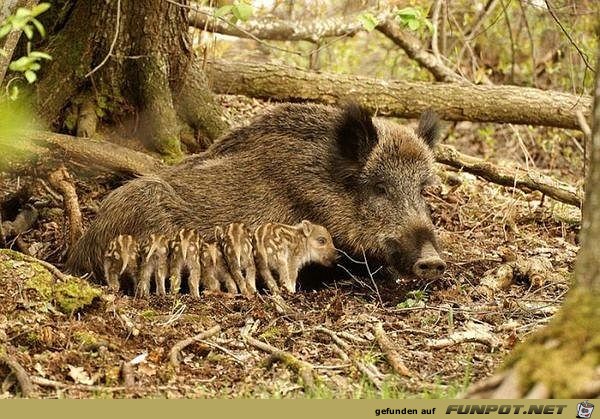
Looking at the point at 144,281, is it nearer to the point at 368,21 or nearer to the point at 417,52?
the point at 368,21

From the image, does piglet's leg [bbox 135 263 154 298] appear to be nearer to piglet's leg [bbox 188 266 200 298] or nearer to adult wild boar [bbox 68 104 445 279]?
piglet's leg [bbox 188 266 200 298]

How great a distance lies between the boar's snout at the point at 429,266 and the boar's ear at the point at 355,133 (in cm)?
109

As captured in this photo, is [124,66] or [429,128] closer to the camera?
[429,128]

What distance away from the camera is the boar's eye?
8.15 m

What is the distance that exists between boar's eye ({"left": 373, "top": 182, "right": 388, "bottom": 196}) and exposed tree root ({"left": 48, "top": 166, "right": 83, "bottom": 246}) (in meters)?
2.51

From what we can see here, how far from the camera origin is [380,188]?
26.8 feet

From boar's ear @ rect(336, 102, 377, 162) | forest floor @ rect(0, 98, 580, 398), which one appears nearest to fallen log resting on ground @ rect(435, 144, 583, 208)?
forest floor @ rect(0, 98, 580, 398)

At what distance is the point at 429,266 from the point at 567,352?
373 cm

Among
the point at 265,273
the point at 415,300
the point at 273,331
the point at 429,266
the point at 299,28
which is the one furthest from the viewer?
the point at 299,28

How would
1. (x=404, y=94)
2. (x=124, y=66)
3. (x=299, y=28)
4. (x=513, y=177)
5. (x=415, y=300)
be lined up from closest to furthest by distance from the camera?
(x=415, y=300)
(x=124, y=66)
(x=513, y=177)
(x=404, y=94)
(x=299, y=28)

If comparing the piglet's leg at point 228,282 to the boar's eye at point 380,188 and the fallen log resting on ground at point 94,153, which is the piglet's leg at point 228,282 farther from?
the fallen log resting on ground at point 94,153

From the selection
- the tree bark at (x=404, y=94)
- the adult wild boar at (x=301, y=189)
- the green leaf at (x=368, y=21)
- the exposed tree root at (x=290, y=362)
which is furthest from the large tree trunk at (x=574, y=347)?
the tree bark at (x=404, y=94)

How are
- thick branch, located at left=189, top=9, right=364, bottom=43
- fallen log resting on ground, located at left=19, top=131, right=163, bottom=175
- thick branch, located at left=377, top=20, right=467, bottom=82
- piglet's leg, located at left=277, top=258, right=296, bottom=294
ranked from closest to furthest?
piglet's leg, located at left=277, top=258, right=296, bottom=294
fallen log resting on ground, located at left=19, top=131, right=163, bottom=175
thick branch, located at left=189, top=9, right=364, bottom=43
thick branch, located at left=377, top=20, right=467, bottom=82

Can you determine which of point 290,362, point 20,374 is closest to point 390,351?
point 290,362
